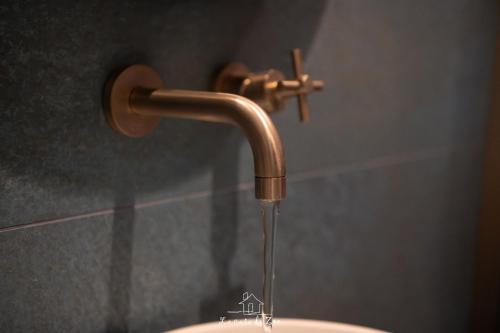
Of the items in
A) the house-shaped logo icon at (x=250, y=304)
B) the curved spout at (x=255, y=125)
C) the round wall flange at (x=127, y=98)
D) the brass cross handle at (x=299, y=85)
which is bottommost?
the house-shaped logo icon at (x=250, y=304)

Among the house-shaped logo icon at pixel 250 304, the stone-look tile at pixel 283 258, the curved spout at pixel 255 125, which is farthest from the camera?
the house-shaped logo icon at pixel 250 304

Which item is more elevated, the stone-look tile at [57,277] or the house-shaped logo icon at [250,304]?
the stone-look tile at [57,277]

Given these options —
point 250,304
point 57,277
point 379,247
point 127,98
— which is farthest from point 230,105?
point 379,247

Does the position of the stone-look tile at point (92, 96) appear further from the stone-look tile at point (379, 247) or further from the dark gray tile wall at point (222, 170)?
the stone-look tile at point (379, 247)

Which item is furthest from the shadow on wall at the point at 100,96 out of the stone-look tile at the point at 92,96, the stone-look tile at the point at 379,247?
the stone-look tile at the point at 379,247

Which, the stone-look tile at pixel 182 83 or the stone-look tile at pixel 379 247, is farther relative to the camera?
the stone-look tile at pixel 379 247

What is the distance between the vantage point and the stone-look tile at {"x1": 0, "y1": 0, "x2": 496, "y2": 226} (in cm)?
57

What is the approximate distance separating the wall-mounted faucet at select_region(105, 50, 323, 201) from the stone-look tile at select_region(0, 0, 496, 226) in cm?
2

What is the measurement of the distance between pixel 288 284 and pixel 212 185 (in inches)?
9.7

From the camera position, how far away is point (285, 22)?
2.83ft

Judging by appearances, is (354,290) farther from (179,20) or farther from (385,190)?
(179,20)

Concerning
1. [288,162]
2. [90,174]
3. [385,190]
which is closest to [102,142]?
[90,174]

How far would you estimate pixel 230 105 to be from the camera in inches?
21.3

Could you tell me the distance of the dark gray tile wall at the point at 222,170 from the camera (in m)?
0.59
